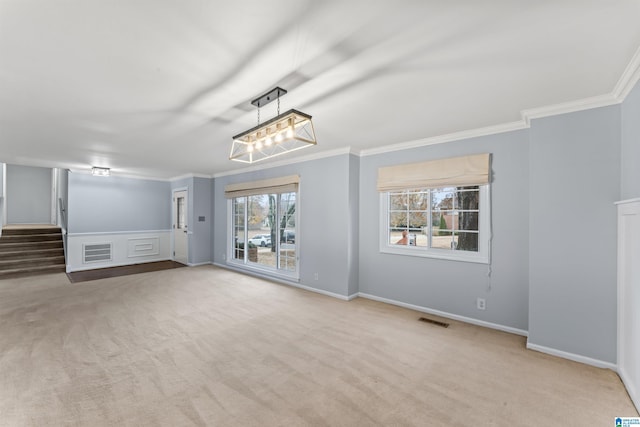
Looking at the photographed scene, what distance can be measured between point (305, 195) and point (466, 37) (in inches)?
134

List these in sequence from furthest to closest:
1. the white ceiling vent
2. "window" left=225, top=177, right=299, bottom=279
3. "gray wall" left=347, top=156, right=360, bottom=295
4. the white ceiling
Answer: the white ceiling vent
"window" left=225, top=177, right=299, bottom=279
"gray wall" left=347, top=156, right=360, bottom=295
the white ceiling

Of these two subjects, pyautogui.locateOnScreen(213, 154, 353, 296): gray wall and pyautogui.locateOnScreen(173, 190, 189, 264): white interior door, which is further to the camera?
pyautogui.locateOnScreen(173, 190, 189, 264): white interior door

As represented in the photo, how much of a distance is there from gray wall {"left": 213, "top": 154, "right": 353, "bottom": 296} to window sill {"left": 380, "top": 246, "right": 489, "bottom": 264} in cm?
68

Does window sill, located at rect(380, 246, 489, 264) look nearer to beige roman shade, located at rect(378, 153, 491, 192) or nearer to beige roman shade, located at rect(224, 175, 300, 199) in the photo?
beige roman shade, located at rect(378, 153, 491, 192)

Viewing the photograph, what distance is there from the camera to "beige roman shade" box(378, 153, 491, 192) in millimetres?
3166

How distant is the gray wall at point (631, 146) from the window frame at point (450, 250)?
3.61 feet

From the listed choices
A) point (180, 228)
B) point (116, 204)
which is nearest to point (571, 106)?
point (180, 228)

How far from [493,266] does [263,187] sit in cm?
400

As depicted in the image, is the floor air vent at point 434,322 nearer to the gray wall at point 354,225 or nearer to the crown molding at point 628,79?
the gray wall at point 354,225

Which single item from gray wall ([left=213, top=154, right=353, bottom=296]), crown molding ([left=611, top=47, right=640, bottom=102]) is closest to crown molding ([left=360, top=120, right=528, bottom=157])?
gray wall ([left=213, top=154, right=353, bottom=296])

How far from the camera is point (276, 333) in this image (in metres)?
2.97

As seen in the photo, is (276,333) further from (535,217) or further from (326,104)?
(535,217)

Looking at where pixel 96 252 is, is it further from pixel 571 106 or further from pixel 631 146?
pixel 631 146

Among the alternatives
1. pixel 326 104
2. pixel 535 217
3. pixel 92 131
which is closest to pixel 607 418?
pixel 535 217
